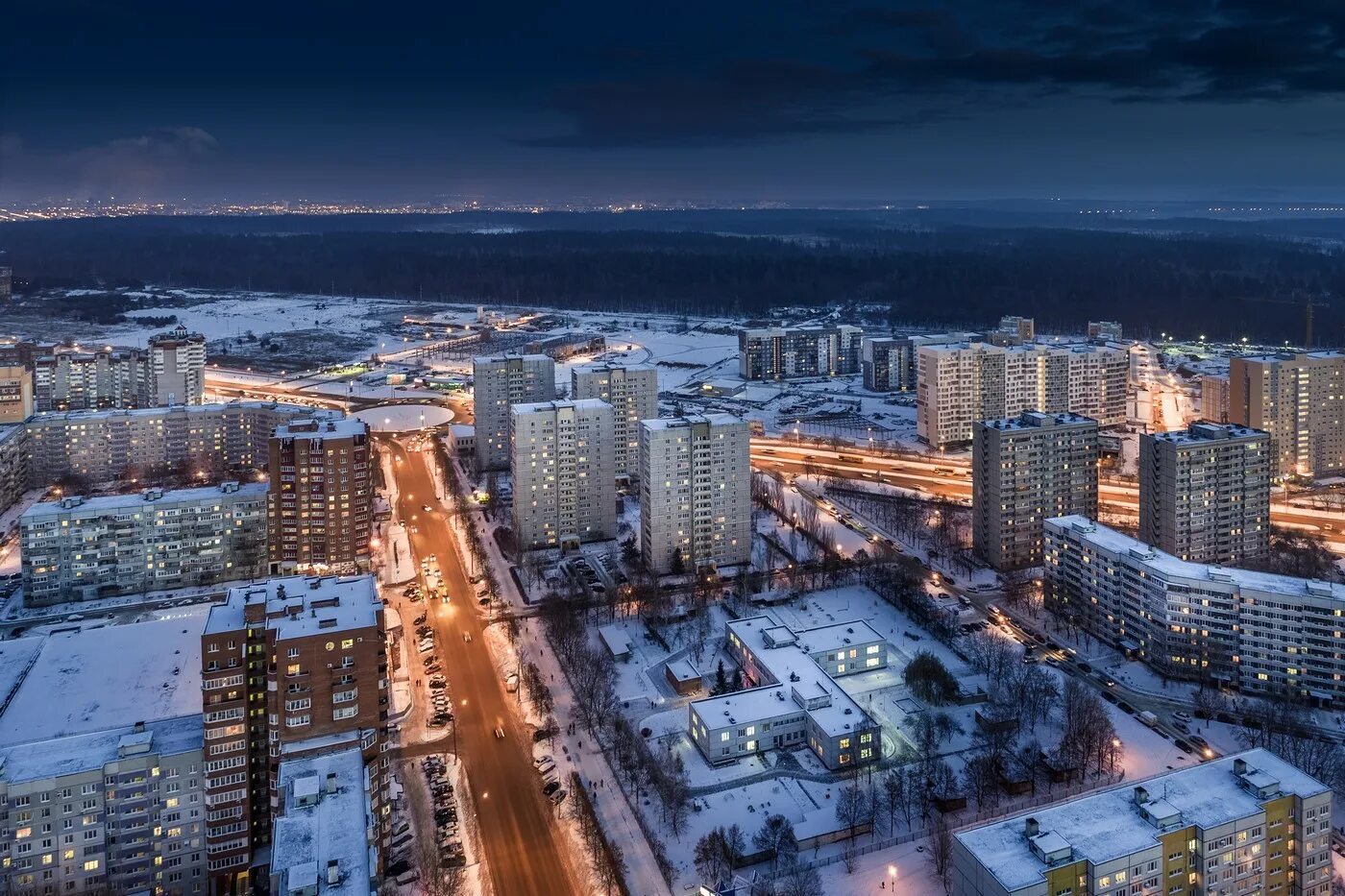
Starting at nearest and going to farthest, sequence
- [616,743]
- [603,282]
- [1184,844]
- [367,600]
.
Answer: [1184,844] → [367,600] → [616,743] → [603,282]

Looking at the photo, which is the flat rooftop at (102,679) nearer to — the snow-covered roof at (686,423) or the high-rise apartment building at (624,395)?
the snow-covered roof at (686,423)

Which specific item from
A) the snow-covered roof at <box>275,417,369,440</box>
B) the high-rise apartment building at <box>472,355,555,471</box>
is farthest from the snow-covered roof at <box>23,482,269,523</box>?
the high-rise apartment building at <box>472,355,555,471</box>

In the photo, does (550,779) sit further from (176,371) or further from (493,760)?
(176,371)

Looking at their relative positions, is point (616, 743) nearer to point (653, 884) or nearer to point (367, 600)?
point (653, 884)

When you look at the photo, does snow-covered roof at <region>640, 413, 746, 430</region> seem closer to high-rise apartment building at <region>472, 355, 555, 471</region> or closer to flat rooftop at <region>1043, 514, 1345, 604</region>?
flat rooftop at <region>1043, 514, 1345, 604</region>

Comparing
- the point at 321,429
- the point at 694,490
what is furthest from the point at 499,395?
A: the point at 694,490

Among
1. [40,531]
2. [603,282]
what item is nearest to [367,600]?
[40,531]

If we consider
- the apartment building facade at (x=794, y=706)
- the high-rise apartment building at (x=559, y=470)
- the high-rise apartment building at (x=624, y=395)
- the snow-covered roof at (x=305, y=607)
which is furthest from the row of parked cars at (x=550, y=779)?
the high-rise apartment building at (x=624, y=395)
